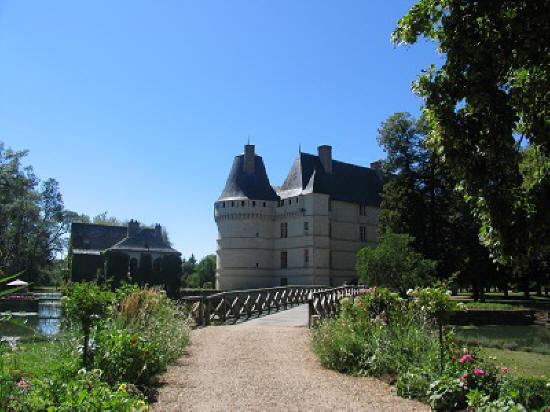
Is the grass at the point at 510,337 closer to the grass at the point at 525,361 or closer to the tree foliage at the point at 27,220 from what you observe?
the grass at the point at 525,361

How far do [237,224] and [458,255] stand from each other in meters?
19.1

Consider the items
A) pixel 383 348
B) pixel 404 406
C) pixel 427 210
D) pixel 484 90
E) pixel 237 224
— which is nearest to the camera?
pixel 484 90

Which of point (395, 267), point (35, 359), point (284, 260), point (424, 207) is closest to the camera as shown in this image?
point (35, 359)

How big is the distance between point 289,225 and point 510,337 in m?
25.3

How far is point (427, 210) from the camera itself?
2472cm

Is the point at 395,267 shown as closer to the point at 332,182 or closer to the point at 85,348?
the point at 85,348

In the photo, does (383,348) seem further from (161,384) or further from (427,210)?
(427,210)

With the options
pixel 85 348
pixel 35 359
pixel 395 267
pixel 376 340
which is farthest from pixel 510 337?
pixel 35 359

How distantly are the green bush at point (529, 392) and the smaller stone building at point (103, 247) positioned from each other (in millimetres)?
34931

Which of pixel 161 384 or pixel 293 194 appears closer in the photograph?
pixel 161 384

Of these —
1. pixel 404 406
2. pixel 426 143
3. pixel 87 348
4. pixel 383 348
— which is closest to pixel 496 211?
pixel 426 143

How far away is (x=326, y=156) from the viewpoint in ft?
136

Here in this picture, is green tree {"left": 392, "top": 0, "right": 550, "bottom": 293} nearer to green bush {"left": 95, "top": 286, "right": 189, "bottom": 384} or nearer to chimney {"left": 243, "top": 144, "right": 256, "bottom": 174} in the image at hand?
green bush {"left": 95, "top": 286, "right": 189, "bottom": 384}

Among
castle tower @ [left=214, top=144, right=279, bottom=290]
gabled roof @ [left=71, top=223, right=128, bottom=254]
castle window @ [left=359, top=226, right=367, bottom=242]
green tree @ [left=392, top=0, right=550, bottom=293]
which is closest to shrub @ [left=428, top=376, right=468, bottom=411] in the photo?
green tree @ [left=392, top=0, right=550, bottom=293]
